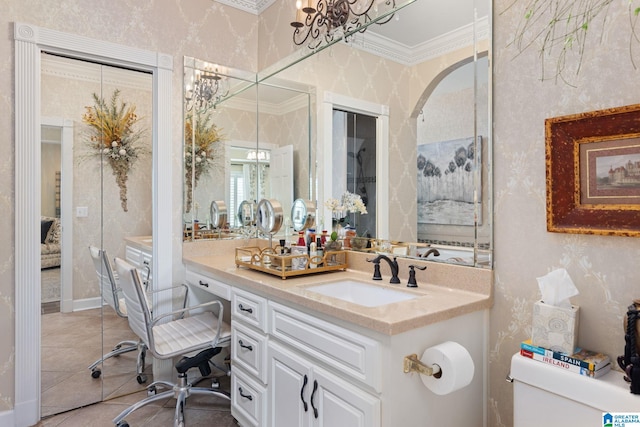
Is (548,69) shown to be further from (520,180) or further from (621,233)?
(621,233)

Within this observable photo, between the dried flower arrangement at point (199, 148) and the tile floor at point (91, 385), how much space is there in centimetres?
100

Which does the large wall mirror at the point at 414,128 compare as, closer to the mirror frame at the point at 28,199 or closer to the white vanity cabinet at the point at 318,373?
the white vanity cabinet at the point at 318,373

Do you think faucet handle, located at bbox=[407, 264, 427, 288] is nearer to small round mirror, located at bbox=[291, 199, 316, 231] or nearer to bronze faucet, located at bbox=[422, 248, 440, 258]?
bronze faucet, located at bbox=[422, 248, 440, 258]

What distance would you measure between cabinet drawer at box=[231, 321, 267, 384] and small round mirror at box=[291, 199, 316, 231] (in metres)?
0.82

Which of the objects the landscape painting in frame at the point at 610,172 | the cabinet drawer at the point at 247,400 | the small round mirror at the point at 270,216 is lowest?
the cabinet drawer at the point at 247,400

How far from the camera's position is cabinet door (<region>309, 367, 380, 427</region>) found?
51.1 inches

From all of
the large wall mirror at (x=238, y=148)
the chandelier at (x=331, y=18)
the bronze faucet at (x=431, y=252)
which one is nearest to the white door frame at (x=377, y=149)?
the large wall mirror at (x=238, y=148)

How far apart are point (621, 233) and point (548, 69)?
2.05 ft


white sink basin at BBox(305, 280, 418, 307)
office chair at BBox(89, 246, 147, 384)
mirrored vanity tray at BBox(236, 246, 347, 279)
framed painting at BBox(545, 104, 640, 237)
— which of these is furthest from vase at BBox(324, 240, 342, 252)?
office chair at BBox(89, 246, 147, 384)

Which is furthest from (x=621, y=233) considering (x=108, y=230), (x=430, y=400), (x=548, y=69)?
(x=108, y=230)

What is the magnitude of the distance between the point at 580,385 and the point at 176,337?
2.02 metres

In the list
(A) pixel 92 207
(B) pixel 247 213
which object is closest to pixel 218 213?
(B) pixel 247 213

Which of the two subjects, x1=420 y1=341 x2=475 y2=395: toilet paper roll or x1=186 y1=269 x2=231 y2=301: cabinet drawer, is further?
x1=186 y1=269 x2=231 y2=301: cabinet drawer

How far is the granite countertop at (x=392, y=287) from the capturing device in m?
1.33
